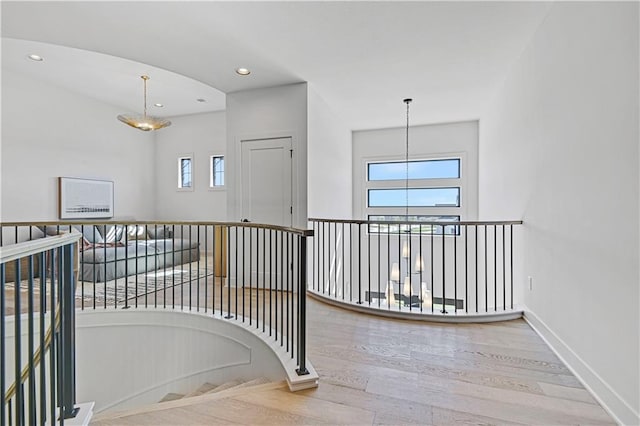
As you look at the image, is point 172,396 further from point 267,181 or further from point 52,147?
point 52,147

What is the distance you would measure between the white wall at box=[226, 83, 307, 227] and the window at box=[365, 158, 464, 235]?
2795 millimetres

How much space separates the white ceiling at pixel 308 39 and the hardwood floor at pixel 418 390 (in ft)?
9.28

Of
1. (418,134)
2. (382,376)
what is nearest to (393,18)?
(382,376)

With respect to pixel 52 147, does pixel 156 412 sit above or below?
below

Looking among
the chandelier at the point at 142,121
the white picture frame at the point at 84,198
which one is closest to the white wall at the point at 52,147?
the white picture frame at the point at 84,198

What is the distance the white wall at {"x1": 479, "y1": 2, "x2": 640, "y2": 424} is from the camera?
171 cm

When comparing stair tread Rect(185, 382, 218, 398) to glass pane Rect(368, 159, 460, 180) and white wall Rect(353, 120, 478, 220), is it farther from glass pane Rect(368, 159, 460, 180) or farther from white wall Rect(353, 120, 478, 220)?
glass pane Rect(368, 159, 460, 180)

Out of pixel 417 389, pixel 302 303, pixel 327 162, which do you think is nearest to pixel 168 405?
pixel 302 303

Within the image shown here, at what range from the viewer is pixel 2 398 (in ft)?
3.94

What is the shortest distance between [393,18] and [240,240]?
342 centimetres

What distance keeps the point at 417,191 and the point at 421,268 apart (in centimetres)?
296

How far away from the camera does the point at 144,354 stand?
3.53 m

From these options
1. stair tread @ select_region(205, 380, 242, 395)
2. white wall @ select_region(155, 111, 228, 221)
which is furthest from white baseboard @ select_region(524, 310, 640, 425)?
white wall @ select_region(155, 111, 228, 221)

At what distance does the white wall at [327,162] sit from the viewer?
448 cm
